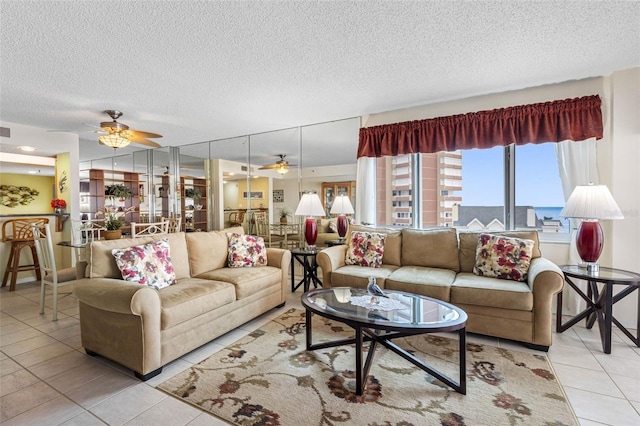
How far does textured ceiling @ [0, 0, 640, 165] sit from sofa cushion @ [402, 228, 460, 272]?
1608mm

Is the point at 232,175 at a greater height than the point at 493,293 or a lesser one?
greater

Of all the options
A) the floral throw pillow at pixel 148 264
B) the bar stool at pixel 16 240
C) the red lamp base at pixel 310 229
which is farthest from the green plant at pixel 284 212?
the bar stool at pixel 16 240

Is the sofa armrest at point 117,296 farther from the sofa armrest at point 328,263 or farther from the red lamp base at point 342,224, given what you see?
the red lamp base at point 342,224

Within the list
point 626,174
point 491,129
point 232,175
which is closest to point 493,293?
point 626,174

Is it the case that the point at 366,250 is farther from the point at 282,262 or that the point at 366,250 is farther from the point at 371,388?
the point at 371,388

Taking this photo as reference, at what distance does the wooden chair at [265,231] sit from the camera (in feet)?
17.5

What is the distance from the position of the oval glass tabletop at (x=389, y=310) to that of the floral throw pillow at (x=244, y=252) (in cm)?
112

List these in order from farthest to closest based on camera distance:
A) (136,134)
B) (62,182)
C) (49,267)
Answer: (62,182) < (136,134) < (49,267)

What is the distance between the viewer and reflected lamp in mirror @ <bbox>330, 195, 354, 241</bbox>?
13.7ft

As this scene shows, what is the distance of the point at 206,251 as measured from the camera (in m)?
3.16

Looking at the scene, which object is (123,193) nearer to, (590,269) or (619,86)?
(590,269)

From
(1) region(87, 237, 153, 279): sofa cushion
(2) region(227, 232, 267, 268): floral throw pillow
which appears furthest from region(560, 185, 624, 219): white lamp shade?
(1) region(87, 237, 153, 279): sofa cushion

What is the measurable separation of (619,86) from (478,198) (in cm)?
161

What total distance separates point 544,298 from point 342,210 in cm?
245
